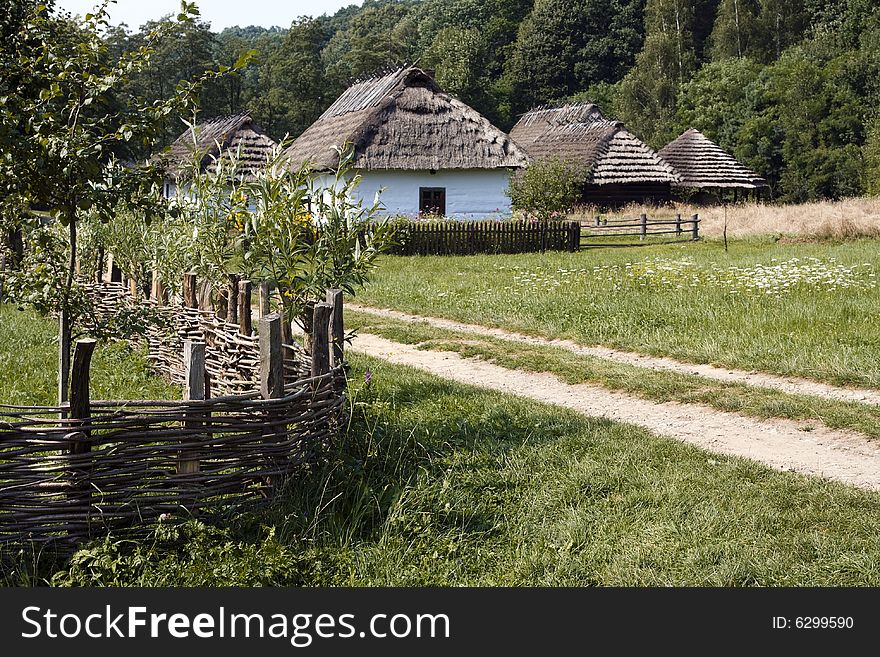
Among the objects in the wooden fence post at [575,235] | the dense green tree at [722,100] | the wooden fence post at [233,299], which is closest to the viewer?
the wooden fence post at [233,299]

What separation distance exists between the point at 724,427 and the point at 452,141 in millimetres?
22577

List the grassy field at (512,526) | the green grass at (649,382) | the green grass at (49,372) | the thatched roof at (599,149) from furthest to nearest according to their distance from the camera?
the thatched roof at (599,149) < the green grass at (49,372) < the green grass at (649,382) < the grassy field at (512,526)

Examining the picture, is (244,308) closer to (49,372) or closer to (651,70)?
(49,372)

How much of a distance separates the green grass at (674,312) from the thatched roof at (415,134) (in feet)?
33.8

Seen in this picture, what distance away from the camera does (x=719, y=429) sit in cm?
635

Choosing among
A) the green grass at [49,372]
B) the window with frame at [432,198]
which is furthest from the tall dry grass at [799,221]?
the green grass at [49,372]

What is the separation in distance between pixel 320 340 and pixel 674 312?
6545 millimetres

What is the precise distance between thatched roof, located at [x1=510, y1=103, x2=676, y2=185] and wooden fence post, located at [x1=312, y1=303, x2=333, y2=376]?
2855 centimetres

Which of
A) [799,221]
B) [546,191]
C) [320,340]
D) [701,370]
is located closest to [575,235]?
[546,191]

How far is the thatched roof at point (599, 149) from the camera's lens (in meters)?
34.2

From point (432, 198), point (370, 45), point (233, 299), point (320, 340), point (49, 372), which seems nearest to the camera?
point (320, 340)

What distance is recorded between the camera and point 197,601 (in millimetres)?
3455

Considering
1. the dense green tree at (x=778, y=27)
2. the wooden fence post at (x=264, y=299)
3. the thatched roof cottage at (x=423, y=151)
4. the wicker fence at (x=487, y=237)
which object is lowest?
the wooden fence post at (x=264, y=299)

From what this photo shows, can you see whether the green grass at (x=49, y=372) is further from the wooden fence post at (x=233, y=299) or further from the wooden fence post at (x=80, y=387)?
the wooden fence post at (x=80, y=387)
